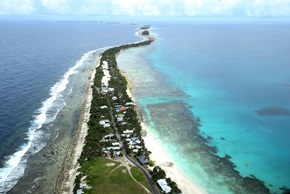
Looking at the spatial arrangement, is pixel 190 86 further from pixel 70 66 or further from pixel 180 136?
pixel 70 66

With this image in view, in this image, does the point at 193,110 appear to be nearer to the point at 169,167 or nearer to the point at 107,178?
the point at 169,167

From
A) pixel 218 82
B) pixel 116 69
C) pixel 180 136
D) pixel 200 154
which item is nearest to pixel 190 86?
pixel 218 82

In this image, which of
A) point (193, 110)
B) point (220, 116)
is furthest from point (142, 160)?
point (220, 116)

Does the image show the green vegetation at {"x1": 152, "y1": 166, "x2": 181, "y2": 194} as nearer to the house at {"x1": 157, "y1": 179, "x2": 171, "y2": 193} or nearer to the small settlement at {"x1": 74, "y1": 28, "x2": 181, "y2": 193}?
the small settlement at {"x1": 74, "y1": 28, "x2": 181, "y2": 193}

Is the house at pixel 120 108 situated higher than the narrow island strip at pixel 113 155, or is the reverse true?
the narrow island strip at pixel 113 155

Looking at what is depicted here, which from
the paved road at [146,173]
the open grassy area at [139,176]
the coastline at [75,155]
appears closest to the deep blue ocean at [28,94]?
the coastline at [75,155]

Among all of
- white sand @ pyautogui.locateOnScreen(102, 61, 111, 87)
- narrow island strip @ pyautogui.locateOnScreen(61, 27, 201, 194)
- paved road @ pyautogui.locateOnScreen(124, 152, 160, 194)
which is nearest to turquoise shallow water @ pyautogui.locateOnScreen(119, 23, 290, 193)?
narrow island strip @ pyautogui.locateOnScreen(61, 27, 201, 194)

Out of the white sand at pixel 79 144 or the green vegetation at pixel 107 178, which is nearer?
the green vegetation at pixel 107 178

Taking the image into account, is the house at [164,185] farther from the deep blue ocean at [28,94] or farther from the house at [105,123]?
the deep blue ocean at [28,94]
